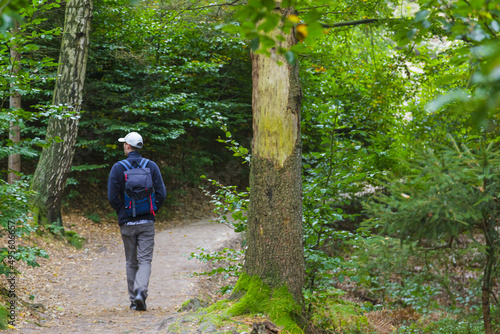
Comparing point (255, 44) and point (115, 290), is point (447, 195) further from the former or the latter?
point (115, 290)

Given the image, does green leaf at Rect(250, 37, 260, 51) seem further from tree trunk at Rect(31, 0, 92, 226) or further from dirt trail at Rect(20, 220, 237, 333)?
tree trunk at Rect(31, 0, 92, 226)

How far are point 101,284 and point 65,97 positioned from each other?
13.3 feet

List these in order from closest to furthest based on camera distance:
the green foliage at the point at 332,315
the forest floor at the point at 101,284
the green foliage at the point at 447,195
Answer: the green foliage at the point at 447,195 < the green foliage at the point at 332,315 < the forest floor at the point at 101,284

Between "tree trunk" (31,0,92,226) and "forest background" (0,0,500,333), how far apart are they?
4.63 ft

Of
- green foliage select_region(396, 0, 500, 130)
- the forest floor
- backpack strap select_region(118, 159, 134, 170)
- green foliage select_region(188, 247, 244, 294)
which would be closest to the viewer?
green foliage select_region(396, 0, 500, 130)

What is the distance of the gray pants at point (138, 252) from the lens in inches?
209

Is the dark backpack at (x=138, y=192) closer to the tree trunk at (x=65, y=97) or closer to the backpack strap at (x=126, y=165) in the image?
the backpack strap at (x=126, y=165)

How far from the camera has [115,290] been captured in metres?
7.08

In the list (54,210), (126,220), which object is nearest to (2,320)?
(126,220)

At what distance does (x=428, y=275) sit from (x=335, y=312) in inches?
43.4

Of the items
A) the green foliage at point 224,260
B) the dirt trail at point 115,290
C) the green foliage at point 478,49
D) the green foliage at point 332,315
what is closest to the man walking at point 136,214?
the dirt trail at point 115,290

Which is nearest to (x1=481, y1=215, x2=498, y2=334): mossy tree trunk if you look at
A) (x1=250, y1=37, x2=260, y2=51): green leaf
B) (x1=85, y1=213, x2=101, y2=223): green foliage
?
(x1=250, y1=37, x2=260, y2=51): green leaf

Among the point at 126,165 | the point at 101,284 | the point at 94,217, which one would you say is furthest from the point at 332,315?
the point at 94,217

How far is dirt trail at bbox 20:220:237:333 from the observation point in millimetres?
4586
